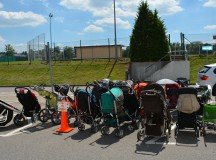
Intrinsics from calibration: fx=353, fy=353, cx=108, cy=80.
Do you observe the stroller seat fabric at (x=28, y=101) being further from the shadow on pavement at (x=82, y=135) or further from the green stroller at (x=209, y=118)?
the green stroller at (x=209, y=118)

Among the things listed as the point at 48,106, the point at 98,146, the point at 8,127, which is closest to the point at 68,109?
the point at 48,106

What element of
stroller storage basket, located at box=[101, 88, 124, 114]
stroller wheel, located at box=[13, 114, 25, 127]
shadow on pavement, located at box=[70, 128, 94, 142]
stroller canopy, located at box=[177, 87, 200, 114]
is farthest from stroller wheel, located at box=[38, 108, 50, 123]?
stroller canopy, located at box=[177, 87, 200, 114]

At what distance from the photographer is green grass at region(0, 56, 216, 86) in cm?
2738

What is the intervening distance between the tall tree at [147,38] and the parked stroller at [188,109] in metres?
16.2

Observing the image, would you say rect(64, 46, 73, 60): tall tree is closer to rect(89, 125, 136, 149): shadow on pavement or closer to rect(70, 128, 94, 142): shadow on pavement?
rect(70, 128, 94, 142): shadow on pavement

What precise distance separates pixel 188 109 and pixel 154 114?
0.82m

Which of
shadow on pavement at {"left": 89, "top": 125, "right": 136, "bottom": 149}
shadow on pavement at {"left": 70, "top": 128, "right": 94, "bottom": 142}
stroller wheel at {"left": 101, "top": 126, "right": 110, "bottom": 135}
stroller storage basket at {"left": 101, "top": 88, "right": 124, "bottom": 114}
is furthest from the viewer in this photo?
stroller wheel at {"left": 101, "top": 126, "right": 110, "bottom": 135}

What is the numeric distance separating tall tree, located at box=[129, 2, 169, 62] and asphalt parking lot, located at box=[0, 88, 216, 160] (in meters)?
15.7

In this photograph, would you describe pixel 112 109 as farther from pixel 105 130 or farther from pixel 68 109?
pixel 68 109

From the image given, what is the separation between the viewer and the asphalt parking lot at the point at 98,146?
6886mm

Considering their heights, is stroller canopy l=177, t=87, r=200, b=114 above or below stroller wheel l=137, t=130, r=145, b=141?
above

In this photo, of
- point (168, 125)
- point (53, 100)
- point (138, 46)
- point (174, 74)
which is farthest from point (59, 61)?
point (168, 125)

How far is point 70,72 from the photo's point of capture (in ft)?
101

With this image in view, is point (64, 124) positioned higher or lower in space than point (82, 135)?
higher
